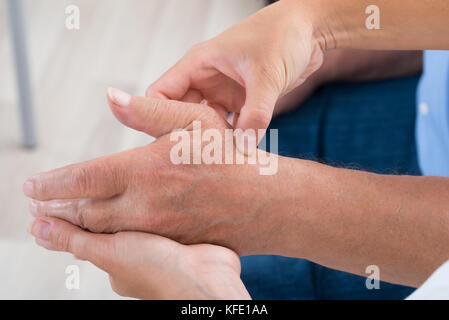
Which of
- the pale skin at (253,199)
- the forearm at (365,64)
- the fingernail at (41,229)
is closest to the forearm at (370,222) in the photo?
the pale skin at (253,199)

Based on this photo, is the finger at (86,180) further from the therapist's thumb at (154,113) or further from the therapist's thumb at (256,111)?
the therapist's thumb at (256,111)

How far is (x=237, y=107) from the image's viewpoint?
1027mm

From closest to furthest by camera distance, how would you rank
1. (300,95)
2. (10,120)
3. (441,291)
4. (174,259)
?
(441,291)
(174,259)
(300,95)
(10,120)

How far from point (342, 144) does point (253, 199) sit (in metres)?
0.42

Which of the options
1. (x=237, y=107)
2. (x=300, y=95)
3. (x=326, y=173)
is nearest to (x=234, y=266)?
(x=326, y=173)

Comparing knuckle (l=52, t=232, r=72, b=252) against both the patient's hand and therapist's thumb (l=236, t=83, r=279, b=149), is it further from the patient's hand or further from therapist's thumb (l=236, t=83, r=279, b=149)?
therapist's thumb (l=236, t=83, r=279, b=149)

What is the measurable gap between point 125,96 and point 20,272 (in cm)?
76

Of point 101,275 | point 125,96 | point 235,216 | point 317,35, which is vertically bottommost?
point 101,275

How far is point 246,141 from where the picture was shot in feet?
2.90

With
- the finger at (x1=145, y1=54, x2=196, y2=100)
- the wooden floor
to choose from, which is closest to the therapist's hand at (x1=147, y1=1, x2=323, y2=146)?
the finger at (x1=145, y1=54, x2=196, y2=100)

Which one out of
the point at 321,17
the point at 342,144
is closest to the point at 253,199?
the point at 321,17

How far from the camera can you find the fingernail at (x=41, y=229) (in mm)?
898

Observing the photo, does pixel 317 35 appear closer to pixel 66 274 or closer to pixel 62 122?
pixel 66 274

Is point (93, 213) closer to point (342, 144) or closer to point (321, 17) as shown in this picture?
point (321, 17)
